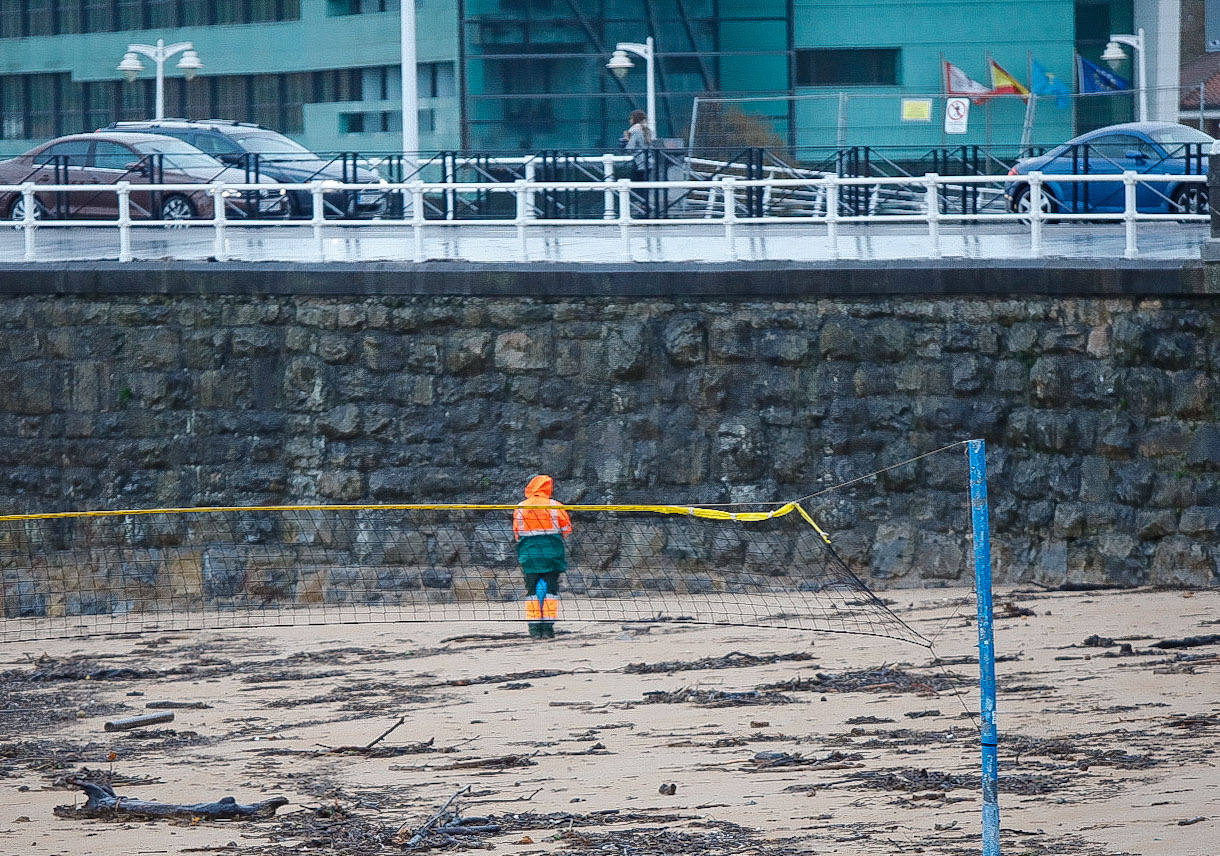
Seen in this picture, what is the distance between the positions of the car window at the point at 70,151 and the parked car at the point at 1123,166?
40.0 feet

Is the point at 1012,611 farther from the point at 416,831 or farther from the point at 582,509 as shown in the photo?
the point at 416,831

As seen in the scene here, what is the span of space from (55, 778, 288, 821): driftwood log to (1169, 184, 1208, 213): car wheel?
14.9m

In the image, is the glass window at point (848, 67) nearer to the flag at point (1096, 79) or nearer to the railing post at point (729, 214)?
the flag at point (1096, 79)

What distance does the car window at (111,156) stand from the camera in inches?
935

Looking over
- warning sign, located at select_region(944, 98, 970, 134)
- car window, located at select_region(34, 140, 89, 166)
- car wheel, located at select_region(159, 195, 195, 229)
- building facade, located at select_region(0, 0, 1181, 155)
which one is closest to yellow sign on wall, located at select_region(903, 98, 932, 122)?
warning sign, located at select_region(944, 98, 970, 134)

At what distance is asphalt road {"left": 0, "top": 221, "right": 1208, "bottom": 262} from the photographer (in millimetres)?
14859

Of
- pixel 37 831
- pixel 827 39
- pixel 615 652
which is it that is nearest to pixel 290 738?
pixel 37 831

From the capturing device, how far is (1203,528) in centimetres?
1318

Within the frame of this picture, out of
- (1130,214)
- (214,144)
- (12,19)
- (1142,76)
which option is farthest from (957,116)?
(12,19)

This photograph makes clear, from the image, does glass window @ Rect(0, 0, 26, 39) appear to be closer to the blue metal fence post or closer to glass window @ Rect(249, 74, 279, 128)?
glass window @ Rect(249, 74, 279, 128)

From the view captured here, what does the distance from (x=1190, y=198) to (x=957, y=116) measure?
7324mm

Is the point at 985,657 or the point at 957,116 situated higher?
the point at 957,116

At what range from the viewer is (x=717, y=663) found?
35.6ft

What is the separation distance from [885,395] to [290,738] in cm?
629
